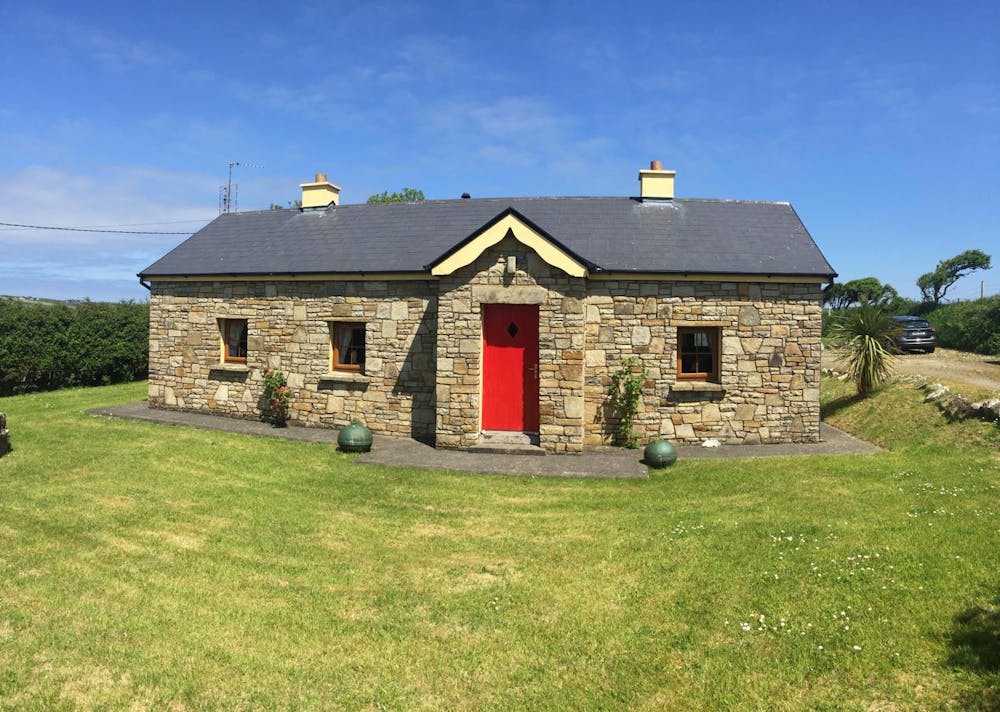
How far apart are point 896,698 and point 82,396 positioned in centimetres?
2066

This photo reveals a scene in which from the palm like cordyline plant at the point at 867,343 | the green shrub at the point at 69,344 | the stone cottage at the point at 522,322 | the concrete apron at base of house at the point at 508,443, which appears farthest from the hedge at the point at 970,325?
the green shrub at the point at 69,344

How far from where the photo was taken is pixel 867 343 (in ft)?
48.5

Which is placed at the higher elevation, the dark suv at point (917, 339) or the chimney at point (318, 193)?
the chimney at point (318, 193)

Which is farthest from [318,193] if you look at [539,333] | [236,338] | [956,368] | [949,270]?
[949,270]

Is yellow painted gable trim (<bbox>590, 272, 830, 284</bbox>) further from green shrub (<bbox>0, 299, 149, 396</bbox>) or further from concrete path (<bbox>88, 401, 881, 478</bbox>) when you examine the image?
green shrub (<bbox>0, 299, 149, 396</bbox>)

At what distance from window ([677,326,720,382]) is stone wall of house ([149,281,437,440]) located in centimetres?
536

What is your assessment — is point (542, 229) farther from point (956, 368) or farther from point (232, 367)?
point (956, 368)

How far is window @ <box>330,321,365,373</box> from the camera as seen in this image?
1380 centimetres

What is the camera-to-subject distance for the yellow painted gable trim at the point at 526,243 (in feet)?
37.2

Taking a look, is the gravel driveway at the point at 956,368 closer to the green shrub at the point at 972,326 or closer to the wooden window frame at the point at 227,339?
the green shrub at the point at 972,326

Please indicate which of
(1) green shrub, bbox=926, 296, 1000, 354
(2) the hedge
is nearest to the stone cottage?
(2) the hedge

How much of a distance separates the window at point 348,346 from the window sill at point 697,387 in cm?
705

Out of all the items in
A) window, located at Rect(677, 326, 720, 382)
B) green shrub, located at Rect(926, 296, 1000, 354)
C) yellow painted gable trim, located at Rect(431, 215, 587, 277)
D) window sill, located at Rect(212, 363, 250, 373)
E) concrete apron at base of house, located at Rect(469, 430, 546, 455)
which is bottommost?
concrete apron at base of house, located at Rect(469, 430, 546, 455)

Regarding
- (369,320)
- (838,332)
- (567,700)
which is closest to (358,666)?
(567,700)
